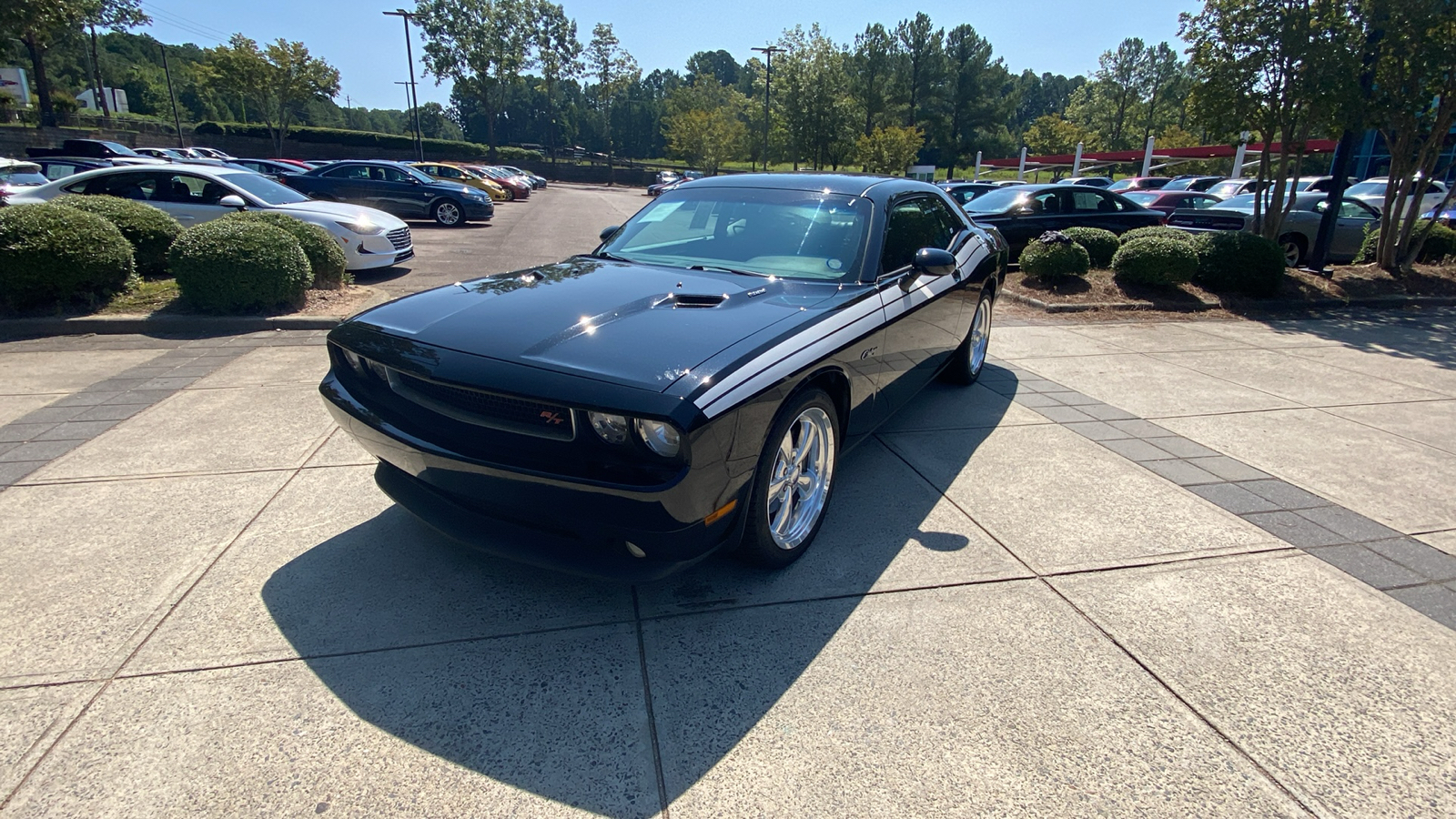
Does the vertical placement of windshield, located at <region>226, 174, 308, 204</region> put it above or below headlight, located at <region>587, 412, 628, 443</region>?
above

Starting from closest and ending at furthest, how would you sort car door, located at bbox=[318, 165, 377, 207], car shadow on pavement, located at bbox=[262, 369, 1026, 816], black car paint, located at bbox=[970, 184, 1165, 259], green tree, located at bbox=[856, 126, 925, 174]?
car shadow on pavement, located at bbox=[262, 369, 1026, 816] → black car paint, located at bbox=[970, 184, 1165, 259] → car door, located at bbox=[318, 165, 377, 207] → green tree, located at bbox=[856, 126, 925, 174]

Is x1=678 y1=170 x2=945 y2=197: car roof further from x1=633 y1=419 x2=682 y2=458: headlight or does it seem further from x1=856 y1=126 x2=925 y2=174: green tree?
x1=856 y1=126 x2=925 y2=174: green tree

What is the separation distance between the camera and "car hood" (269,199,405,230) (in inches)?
382

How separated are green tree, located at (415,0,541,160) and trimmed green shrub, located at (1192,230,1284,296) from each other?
6500 cm

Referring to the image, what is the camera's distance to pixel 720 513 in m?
2.47

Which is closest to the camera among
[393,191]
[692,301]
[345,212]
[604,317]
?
[604,317]

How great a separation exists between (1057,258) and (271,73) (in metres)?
54.8

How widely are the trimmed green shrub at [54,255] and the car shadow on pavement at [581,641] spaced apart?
19.3 feet

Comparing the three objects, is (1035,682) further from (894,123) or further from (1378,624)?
A: (894,123)

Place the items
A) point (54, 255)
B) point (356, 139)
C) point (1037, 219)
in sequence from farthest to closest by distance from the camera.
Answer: point (356, 139) → point (1037, 219) → point (54, 255)

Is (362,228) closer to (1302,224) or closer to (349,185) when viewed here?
(349,185)

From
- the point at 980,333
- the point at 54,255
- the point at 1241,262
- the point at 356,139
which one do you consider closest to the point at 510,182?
the point at 54,255

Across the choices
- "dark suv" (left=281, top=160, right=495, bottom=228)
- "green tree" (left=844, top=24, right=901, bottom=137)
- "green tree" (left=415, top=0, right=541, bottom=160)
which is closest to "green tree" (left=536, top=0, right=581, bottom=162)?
"green tree" (left=415, top=0, right=541, bottom=160)

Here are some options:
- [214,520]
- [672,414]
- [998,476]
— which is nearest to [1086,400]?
[998,476]
